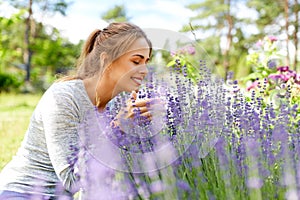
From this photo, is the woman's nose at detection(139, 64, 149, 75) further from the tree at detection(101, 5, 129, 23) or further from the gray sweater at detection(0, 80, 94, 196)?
the tree at detection(101, 5, 129, 23)

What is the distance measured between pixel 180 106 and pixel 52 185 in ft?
2.11

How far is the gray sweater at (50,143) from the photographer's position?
1.62 metres

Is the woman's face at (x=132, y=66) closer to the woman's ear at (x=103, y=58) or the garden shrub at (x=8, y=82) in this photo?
the woman's ear at (x=103, y=58)

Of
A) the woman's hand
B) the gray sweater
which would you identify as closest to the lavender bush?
the woman's hand

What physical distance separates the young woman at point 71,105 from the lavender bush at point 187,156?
0.30ft

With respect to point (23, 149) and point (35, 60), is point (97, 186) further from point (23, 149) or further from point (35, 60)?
point (35, 60)

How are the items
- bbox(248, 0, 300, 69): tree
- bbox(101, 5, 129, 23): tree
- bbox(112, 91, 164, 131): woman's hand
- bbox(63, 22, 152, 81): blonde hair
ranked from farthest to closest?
bbox(248, 0, 300, 69): tree
bbox(101, 5, 129, 23): tree
bbox(63, 22, 152, 81): blonde hair
bbox(112, 91, 164, 131): woman's hand

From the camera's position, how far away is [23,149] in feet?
6.26

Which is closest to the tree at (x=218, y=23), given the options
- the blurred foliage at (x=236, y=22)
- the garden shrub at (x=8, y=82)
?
the blurred foliage at (x=236, y=22)

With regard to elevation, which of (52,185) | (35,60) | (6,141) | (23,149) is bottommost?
(35,60)

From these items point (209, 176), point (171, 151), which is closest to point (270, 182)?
point (209, 176)

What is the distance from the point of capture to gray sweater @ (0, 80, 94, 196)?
162 cm

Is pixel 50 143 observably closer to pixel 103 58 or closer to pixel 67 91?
pixel 67 91

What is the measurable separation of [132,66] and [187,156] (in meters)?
0.42
